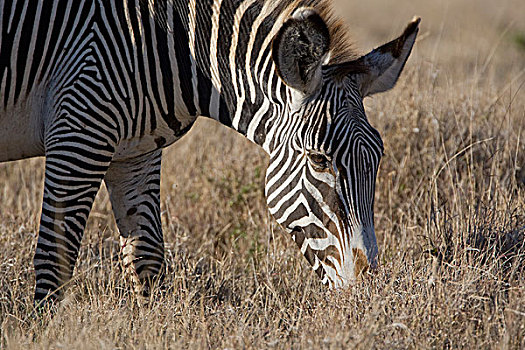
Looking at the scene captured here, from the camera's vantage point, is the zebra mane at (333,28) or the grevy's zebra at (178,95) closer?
the grevy's zebra at (178,95)

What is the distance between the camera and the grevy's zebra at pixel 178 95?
12.1ft

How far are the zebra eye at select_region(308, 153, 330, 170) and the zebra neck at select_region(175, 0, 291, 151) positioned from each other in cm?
39

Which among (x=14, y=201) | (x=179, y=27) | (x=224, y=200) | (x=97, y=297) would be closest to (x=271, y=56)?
(x=179, y=27)

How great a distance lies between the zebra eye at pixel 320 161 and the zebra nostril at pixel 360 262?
483 mm

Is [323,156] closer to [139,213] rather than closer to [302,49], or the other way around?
[302,49]

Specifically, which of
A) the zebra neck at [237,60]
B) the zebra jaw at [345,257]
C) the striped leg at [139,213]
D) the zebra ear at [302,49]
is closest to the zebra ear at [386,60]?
the zebra ear at [302,49]

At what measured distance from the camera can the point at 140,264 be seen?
4.74 m

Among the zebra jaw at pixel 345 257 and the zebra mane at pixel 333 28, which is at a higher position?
the zebra mane at pixel 333 28

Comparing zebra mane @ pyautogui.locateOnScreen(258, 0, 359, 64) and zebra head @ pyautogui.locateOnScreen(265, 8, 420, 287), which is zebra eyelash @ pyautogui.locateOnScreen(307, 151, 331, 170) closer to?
zebra head @ pyautogui.locateOnScreen(265, 8, 420, 287)

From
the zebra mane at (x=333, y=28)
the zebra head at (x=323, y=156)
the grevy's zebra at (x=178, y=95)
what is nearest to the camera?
the zebra head at (x=323, y=156)

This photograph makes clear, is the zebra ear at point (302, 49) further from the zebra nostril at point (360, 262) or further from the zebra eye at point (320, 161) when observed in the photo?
the zebra nostril at point (360, 262)

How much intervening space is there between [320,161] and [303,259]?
5.17ft

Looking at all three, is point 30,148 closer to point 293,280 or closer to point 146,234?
point 146,234

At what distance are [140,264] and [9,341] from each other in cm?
149
